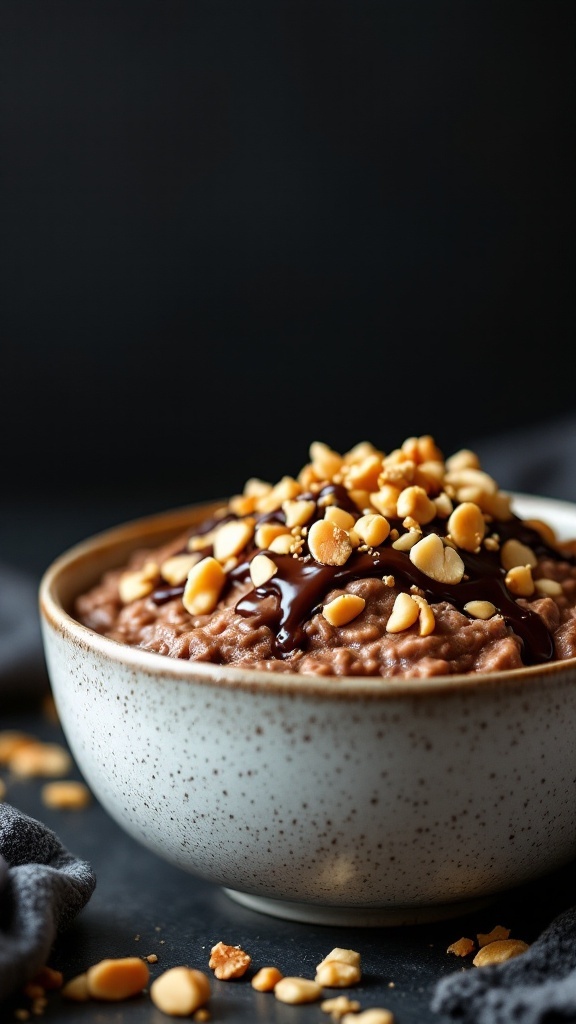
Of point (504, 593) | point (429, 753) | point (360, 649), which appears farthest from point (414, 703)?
point (504, 593)

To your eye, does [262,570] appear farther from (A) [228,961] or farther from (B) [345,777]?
(A) [228,961]

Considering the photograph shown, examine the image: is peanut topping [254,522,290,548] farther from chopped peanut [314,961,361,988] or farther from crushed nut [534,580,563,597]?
chopped peanut [314,961,361,988]

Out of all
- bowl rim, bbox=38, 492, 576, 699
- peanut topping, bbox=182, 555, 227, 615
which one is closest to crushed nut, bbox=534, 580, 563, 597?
bowl rim, bbox=38, 492, 576, 699

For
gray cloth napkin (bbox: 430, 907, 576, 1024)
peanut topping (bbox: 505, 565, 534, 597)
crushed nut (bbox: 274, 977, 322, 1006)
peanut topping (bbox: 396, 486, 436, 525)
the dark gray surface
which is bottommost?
the dark gray surface

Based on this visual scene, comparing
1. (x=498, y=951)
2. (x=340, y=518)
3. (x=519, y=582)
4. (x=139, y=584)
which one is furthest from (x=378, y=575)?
(x=498, y=951)

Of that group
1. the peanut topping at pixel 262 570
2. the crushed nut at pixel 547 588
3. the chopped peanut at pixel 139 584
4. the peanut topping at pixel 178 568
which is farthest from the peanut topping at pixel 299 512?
the crushed nut at pixel 547 588

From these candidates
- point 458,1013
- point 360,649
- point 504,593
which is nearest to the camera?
point 458,1013

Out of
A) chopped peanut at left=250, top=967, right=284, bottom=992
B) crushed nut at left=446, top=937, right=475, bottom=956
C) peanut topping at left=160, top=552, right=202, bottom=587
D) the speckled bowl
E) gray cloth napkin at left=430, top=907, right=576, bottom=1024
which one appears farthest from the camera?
peanut topping at left=160, top=552, right=202, bottom=587

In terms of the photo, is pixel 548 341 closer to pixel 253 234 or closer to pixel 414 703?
pixel 253 234
